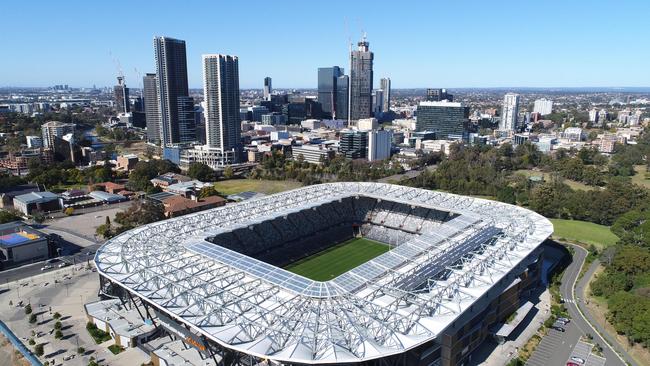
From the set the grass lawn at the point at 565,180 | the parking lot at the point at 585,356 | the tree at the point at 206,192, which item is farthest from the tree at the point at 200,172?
the parking lot at the point at 585,356

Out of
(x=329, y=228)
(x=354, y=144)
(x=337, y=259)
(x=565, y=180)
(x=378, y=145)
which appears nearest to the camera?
(x=337, y=259)

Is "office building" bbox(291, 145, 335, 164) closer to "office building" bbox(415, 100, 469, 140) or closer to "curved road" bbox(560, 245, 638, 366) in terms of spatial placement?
"office building" bbox(415, 100, 469, 140)

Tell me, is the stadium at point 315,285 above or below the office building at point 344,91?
below

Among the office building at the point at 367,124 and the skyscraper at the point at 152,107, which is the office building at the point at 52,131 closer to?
the skyscraper at the point at 152,107

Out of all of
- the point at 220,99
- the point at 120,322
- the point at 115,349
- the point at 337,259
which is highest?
the point at 220,99

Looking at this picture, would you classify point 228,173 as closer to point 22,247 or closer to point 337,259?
point 22,247

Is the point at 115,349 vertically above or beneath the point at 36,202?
beneath

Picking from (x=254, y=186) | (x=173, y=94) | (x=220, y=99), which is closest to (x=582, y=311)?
(x=254, y=186)
